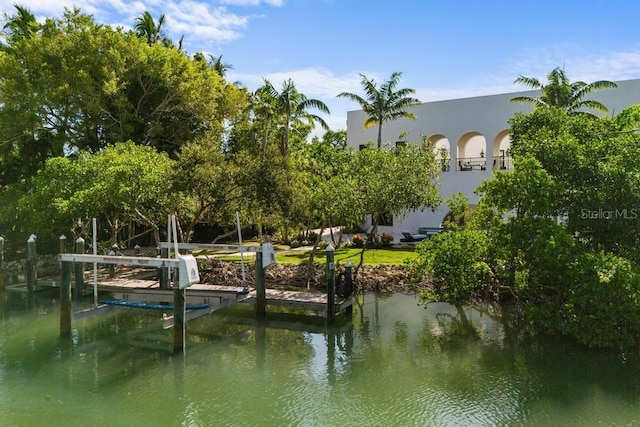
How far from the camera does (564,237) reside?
9898 millimetres

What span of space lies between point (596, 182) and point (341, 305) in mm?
7147

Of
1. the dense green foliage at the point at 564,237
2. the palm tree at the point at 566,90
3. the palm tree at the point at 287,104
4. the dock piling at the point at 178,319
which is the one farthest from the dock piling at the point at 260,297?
the palm tree at the point at 566,90

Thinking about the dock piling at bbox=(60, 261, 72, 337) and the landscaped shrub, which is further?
the landscaped shrub

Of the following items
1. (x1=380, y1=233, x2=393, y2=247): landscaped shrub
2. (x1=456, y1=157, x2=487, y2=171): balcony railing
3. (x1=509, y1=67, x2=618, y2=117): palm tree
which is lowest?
(x1=380, y1=233, x2=393, y2=247): landscaped shrub

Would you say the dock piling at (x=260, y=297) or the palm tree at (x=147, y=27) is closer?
the dock piling at (x=260, y=297)

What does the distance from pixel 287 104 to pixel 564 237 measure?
1920 centimetres

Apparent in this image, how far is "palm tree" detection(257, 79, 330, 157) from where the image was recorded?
2673 centimetres

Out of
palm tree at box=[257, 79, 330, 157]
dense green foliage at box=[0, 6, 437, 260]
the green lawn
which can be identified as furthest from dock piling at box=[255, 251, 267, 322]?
palm tree at box=[257, 79, 330, 157]

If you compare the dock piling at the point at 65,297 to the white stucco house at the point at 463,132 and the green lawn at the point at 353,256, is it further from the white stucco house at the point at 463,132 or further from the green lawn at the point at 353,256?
the white stucco house at the point at 463,132

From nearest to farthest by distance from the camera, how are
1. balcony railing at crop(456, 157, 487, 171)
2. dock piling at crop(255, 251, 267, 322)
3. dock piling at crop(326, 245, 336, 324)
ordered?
dock piling at crop(326, 245, 336, 324)
dock piling at crop(255, 251, 267, 322)
balcony railing at crop(456, 157, 487, 171)

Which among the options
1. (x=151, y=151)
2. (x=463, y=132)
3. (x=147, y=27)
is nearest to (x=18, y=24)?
(x=147, y=27)

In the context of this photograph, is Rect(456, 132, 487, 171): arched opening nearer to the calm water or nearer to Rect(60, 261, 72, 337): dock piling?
the calm water

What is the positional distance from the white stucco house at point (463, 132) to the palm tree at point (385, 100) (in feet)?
4.29

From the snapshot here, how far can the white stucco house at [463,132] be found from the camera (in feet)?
86.0
